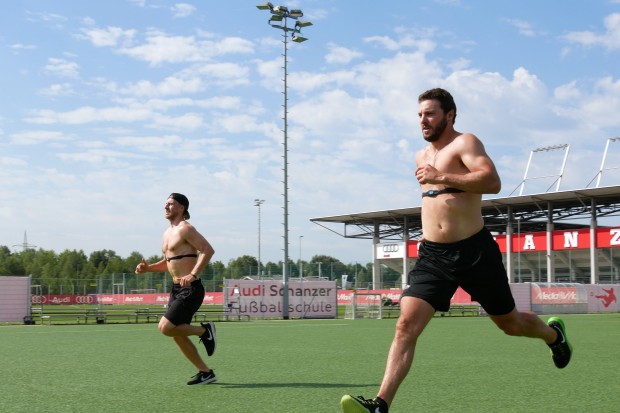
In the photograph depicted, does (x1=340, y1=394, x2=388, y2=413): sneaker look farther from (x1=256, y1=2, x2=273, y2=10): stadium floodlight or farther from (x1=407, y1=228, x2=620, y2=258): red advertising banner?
(x1=407, y1=228, x2=620, y2=258): red advertising banner

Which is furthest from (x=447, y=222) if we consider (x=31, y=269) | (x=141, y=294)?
(x=31, y=269)

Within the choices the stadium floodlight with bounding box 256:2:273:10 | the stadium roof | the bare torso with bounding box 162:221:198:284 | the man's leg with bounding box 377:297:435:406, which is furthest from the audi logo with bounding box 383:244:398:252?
the man's leg with bounding box 377:297:435:406

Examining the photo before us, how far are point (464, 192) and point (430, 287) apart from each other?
0.61 metres

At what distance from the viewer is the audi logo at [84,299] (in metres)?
40.4

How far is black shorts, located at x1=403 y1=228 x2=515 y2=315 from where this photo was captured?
16.2 feet

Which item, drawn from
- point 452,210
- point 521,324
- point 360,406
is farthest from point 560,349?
point 360,406

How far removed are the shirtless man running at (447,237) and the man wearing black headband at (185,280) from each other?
3.22 meters

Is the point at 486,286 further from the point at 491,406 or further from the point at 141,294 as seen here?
the point at 141,294

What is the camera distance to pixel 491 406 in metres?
6.07

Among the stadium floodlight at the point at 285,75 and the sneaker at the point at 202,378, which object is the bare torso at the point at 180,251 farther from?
the stadium floodlight at the point at 285,75

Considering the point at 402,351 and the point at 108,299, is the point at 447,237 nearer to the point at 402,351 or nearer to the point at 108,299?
the point at 402,351

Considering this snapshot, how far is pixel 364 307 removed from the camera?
1342 inches

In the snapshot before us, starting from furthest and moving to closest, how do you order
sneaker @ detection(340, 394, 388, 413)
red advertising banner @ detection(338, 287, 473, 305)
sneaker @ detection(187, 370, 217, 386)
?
red advertising banner @ detection(338, 287, 473, 305), sneaker @ detection(187, 370, 217, 386), sneaker @ detection(340, 394, 388, 413)

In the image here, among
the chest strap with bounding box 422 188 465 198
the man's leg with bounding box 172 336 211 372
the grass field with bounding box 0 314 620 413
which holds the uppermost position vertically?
the chest strap with bounding box 422 188 465 198
